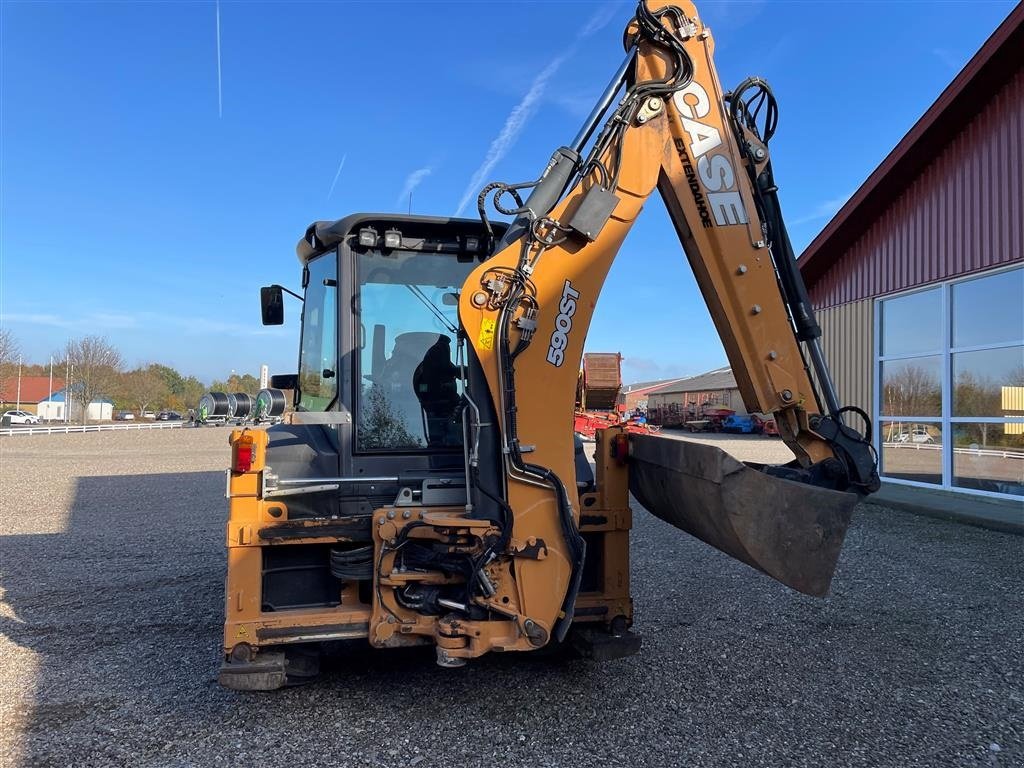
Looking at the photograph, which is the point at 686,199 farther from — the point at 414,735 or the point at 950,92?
the point at 950,92

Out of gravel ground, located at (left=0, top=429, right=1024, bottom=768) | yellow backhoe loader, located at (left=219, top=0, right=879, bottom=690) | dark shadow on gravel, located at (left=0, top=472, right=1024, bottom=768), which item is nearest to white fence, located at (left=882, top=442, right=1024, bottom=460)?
gravel ground, located at (left=0, top=429, right=1024, bottom=768)

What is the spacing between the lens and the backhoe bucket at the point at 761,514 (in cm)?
311

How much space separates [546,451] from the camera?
3.62 meters

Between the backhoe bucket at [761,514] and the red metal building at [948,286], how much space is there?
27.3ft

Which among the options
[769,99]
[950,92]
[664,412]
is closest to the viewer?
[769,99]

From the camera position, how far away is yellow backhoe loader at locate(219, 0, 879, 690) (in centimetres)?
353

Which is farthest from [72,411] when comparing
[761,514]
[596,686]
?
[761,514]

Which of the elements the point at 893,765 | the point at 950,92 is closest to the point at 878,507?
the point at 950,92

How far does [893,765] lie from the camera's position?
3.33m

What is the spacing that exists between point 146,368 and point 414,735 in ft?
250

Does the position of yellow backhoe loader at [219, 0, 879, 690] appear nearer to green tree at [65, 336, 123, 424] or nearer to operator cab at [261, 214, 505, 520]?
operator cab at [261, 214, 505, 520]

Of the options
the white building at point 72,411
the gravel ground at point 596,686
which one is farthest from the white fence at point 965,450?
the white building at point 72,411

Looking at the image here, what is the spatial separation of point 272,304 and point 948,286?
10.2 meters

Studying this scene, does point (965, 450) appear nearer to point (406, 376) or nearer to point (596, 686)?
point (596, 686)
